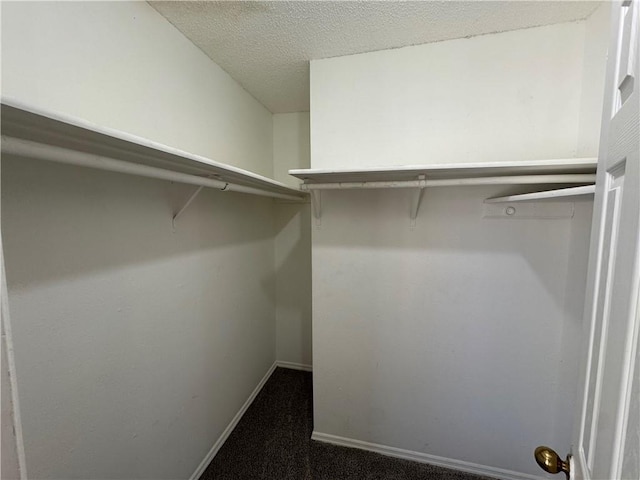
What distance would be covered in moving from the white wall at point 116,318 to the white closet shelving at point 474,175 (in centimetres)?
68

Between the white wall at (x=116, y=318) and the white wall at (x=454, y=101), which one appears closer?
the white wall at (x=116, y=318)

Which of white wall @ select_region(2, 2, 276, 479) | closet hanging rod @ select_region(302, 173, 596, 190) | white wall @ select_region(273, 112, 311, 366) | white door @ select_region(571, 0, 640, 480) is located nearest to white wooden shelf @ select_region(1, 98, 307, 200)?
white wall @ select_region(2, 2, 276, 479)

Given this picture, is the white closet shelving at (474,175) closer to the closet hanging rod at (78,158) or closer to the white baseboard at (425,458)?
the closet hanging rod at (78,158)

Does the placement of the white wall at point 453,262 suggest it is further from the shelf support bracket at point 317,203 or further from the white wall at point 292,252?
the white wall at point 292,252

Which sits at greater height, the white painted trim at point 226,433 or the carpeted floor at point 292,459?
the white painted trim at point 226,433

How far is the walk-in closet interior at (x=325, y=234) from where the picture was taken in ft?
2.75

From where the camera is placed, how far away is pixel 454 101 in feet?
4.68

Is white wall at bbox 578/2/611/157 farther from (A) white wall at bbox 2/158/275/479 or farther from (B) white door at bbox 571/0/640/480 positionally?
(A) white wall at bbox 2/158/275/479

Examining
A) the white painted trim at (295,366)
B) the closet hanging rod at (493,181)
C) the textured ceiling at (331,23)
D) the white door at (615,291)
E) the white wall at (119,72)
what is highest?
the textured ceiling at (331,23)

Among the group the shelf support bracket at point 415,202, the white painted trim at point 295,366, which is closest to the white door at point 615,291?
the shelf support bracket at point 415,202

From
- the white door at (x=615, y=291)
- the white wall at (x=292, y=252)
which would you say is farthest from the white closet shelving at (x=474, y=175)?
the white wall at (x=292, y=252)

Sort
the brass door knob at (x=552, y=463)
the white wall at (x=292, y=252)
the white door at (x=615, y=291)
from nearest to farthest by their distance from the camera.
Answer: the white door at (x=615, y=291) → the brass door knob at (x=552, y=463) → the white wall at (x=292, y=252)

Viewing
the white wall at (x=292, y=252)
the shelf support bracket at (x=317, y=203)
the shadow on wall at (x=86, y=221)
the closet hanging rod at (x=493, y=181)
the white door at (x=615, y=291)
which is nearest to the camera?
the white door at (x=615, y=291)

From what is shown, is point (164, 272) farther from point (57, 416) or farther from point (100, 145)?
point (100, 145)
